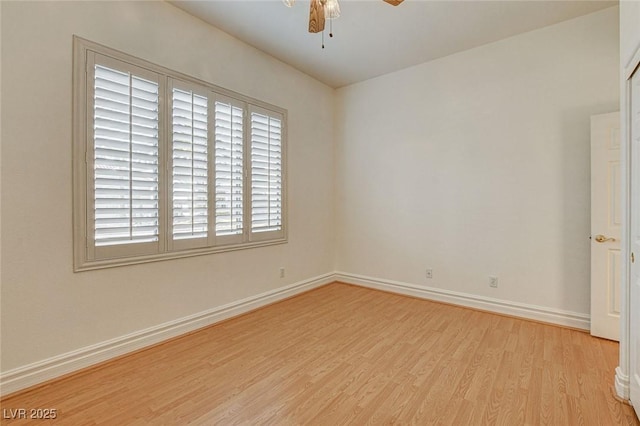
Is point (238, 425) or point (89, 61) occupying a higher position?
point (89, 61)

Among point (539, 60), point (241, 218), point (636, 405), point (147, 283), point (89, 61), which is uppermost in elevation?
point (539, 60)

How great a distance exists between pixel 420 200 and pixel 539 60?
193 centimetres

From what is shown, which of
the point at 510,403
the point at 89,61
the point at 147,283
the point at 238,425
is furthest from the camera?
the point at 147,283

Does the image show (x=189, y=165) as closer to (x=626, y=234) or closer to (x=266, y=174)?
(x=266, y=174)

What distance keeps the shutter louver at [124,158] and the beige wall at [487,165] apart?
284 centimetres

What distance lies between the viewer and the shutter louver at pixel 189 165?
2.88 m

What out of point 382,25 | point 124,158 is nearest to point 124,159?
point 124,158

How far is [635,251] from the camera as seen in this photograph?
1775mm

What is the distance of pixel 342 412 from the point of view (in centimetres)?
185

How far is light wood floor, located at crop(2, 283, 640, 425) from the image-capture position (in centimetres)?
184

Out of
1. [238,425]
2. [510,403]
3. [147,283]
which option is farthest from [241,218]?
[510,403]

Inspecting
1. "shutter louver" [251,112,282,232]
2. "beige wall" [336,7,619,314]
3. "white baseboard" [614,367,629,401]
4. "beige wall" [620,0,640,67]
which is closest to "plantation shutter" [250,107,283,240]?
"shutter louver" [251,112,282,232]

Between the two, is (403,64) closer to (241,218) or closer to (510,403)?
(241,218)

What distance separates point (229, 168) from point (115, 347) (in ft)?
6.27
